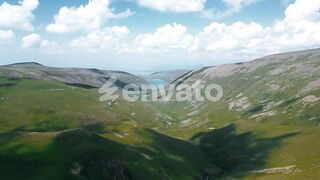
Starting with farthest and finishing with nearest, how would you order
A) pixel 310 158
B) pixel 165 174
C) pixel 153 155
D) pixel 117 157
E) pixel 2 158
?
pixel 310 158
pixel 153 155
pixel 165 174
pixel 117 157
pixel 2 158

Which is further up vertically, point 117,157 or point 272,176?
point 117,157

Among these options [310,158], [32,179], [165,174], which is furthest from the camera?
[310,158]

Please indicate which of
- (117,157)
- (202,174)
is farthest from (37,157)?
(202,174)

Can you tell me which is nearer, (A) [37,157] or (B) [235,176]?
(A) [37,157]

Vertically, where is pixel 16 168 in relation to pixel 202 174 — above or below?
above

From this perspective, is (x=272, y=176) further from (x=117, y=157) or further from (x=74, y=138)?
(x=74, y=138)

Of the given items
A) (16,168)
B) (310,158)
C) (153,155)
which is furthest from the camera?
(310,158)

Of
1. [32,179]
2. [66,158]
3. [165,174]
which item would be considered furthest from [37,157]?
[165,174]

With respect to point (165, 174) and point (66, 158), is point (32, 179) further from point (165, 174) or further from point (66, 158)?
point (165, 174)

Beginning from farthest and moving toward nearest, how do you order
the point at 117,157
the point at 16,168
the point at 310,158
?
the point at 310,158, the point at 117,157, the point at 16,168
